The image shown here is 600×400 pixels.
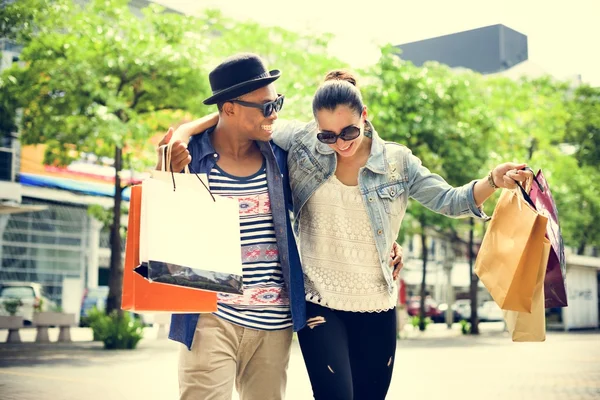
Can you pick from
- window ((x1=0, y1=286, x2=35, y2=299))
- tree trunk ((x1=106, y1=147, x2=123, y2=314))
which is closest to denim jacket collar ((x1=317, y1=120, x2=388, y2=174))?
tree trunk ((x1=106, y1=147, x2=123, y2=314))

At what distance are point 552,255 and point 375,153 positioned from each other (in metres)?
0.93

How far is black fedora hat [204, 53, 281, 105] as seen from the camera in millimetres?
3738

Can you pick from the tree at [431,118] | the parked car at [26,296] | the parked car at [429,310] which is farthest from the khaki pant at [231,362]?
the parked car at [429,310]

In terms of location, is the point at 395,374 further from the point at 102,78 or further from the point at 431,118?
the point at 431,118

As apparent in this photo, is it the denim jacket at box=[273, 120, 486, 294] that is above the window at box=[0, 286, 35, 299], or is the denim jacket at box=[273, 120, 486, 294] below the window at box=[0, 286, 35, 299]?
above

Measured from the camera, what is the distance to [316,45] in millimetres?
23953

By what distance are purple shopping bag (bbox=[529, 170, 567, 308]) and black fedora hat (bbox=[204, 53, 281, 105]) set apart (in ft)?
4.36

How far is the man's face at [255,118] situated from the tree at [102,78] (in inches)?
593

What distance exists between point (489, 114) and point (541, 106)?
7.10 meters

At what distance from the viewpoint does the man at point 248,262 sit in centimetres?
357

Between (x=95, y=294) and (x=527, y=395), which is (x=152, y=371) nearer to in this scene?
(x=527, y=395)

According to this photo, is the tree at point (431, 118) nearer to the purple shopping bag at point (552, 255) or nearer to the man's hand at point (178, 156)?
the purple shopping bag at point (552, 255)

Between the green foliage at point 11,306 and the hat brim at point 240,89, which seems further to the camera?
the green foliage at point 11,306

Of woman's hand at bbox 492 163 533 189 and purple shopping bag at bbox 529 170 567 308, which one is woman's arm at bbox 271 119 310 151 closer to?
woman's hand at bbox 492 163 533 189
